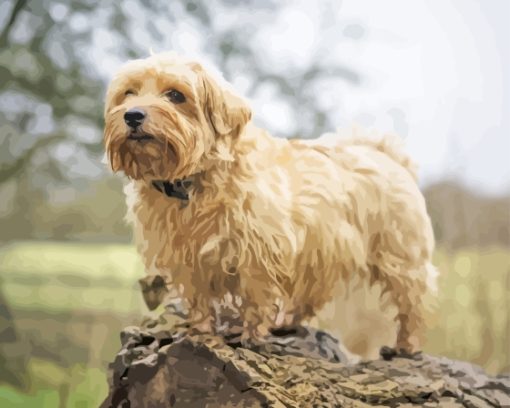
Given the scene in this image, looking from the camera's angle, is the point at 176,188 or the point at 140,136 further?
the point at 176,188

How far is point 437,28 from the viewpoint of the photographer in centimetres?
222

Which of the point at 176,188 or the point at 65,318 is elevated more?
the point at 176,188

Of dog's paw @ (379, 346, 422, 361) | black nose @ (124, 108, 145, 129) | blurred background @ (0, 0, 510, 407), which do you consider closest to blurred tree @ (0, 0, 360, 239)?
blurred background @ (0, 0, 510, 407)

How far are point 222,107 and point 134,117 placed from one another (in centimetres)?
24

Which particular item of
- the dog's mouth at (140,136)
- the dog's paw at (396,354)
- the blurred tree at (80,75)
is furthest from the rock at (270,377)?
the dog's mouth at (140,136)

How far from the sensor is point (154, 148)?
1823 millimetres

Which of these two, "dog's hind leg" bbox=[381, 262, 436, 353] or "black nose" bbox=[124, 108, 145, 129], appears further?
"dog's hind leg" bbox=[381, 262, 436, 353]

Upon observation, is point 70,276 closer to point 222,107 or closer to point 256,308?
point 256,308

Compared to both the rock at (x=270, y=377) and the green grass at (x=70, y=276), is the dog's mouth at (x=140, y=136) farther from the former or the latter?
the rock at (x=270, y=377)

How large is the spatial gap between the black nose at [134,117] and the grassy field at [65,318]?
0.40m

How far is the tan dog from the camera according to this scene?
1.87 m

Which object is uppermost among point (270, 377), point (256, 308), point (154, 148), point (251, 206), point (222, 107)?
point (222, 107)

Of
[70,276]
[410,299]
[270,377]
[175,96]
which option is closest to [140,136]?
[175,96]

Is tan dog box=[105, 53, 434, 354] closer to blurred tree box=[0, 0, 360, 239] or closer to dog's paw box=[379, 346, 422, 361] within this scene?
dog's paw box=[379, 346, 422, 361]
